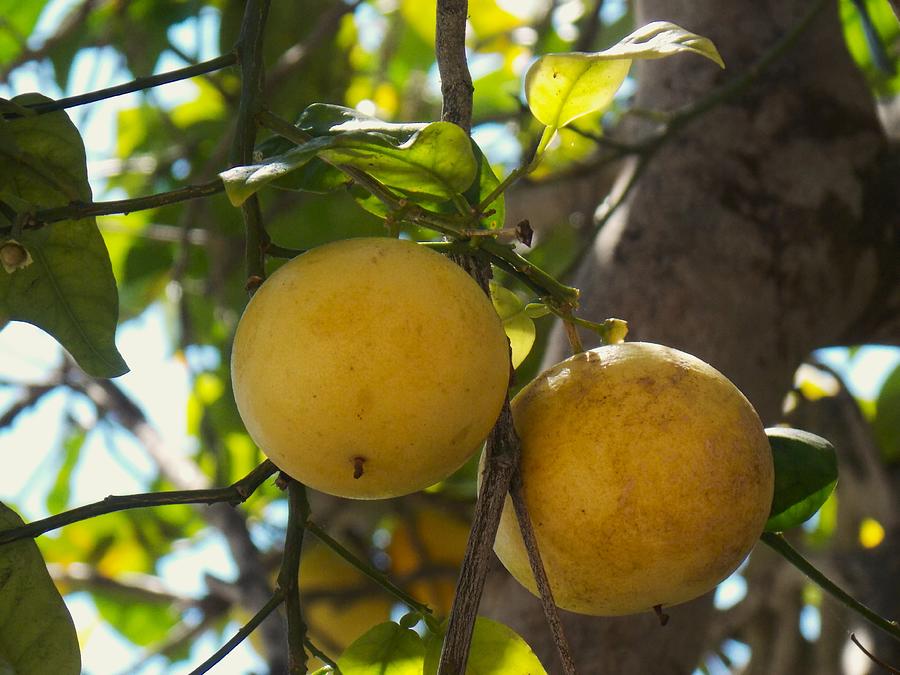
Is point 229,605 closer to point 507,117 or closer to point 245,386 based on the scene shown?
point 507,117

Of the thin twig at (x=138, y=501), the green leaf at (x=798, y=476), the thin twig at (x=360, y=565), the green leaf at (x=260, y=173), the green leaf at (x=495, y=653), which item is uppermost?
the green leaf at (x=260, y=173)

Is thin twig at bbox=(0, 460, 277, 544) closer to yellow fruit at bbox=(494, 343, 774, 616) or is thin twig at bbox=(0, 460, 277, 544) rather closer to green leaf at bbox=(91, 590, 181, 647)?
yellow fruit at bbox=(494, 343, 774, 616)

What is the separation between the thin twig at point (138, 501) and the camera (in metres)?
0.88

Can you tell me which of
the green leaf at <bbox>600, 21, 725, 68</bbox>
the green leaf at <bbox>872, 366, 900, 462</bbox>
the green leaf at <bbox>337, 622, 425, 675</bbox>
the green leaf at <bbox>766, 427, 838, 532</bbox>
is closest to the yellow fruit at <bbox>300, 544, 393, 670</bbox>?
the green leaf at <bbox>872, 366, 900, 462</bbox>

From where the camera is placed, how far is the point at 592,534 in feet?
2.81

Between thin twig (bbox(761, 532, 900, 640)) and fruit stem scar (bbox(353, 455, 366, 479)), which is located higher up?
fruit stem scar (bbox(353, 455, 366, 479))

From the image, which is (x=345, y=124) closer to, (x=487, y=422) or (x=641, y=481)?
(x=487, y=422)

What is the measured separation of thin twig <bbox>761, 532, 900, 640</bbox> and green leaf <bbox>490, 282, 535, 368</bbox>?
307mm

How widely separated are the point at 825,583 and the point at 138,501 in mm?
611

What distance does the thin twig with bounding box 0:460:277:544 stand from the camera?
0.88m

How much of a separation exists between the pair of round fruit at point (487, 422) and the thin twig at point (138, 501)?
2.6 inches

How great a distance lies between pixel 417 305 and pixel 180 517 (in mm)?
2503

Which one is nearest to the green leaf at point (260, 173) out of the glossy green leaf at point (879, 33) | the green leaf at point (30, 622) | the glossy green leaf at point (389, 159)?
the glossy green leaf at point (389, 159)

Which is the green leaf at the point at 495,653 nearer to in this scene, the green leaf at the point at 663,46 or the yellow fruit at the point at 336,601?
the green leaf at the point at 663,46
